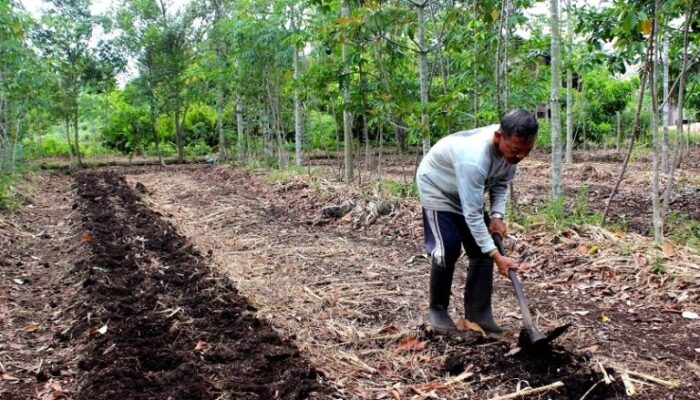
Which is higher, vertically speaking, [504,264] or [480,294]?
[504,264]

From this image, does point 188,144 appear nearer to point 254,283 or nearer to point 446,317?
point 254,283

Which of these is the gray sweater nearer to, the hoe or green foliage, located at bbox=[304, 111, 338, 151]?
the hoe

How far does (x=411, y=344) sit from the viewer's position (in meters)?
3.66

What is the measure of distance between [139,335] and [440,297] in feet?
6.33

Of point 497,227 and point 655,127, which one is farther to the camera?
point 655,127

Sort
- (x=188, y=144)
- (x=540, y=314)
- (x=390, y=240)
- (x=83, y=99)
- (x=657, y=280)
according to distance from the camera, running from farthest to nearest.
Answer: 1. (x=188, y=144)
2. (x=83, y=99)
3. (x=390, y=240)
4. (x=657, y=280)
5. (x=540, y=314)

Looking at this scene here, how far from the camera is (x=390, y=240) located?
6914 millimetres

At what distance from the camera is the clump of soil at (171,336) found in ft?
10.2

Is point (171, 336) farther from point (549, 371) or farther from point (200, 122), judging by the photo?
point (200, 122)

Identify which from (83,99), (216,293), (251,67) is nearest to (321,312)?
(216,293)

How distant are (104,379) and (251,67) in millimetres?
11051

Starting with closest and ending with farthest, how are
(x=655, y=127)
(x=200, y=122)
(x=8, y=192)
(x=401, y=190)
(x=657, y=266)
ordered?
(x=657, y=266) < (x=655, y=127) < (x=401, y=190) < (x=8, y=192) < (x=200, y=122)

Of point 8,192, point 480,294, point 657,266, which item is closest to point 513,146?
point 480,294

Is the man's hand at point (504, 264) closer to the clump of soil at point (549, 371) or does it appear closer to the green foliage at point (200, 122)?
the clump of soil at point (549, 371)
